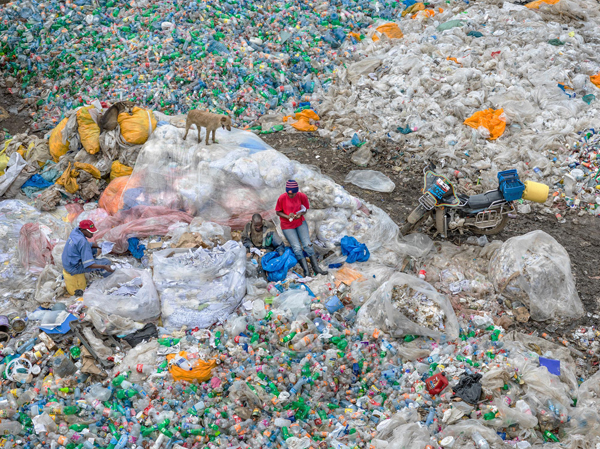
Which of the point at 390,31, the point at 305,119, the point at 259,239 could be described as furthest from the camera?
the point at 390,31

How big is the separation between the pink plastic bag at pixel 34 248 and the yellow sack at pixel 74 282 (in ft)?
2.09

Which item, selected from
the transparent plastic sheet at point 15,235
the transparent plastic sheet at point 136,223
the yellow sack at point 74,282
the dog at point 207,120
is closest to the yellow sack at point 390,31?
the dog at point 207,120

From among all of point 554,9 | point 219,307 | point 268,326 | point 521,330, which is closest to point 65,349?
point 219,307

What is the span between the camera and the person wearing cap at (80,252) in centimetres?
537

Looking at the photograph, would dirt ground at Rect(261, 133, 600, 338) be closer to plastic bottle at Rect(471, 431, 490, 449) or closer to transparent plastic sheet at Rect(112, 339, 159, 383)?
plastic bottle at Rect(471, 431, 490, 449)

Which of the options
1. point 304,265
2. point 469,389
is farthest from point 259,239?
point 469,389

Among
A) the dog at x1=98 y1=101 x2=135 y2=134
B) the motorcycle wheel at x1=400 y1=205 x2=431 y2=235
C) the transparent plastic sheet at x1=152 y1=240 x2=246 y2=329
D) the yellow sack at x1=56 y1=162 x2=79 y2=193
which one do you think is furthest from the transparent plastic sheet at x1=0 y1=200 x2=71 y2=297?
the motorcycle wheel at x1=400 y1=205 x2=431 y2=235

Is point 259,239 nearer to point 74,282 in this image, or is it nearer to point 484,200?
point 74,282

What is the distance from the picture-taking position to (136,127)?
7.16 m

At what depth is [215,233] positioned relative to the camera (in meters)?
6.15

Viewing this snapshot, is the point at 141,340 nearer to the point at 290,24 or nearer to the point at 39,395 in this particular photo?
the point at 39,395

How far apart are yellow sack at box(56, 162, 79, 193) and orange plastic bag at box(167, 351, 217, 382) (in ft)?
11.2

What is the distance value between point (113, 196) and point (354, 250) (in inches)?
128

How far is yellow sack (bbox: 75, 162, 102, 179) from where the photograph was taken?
700 cm
